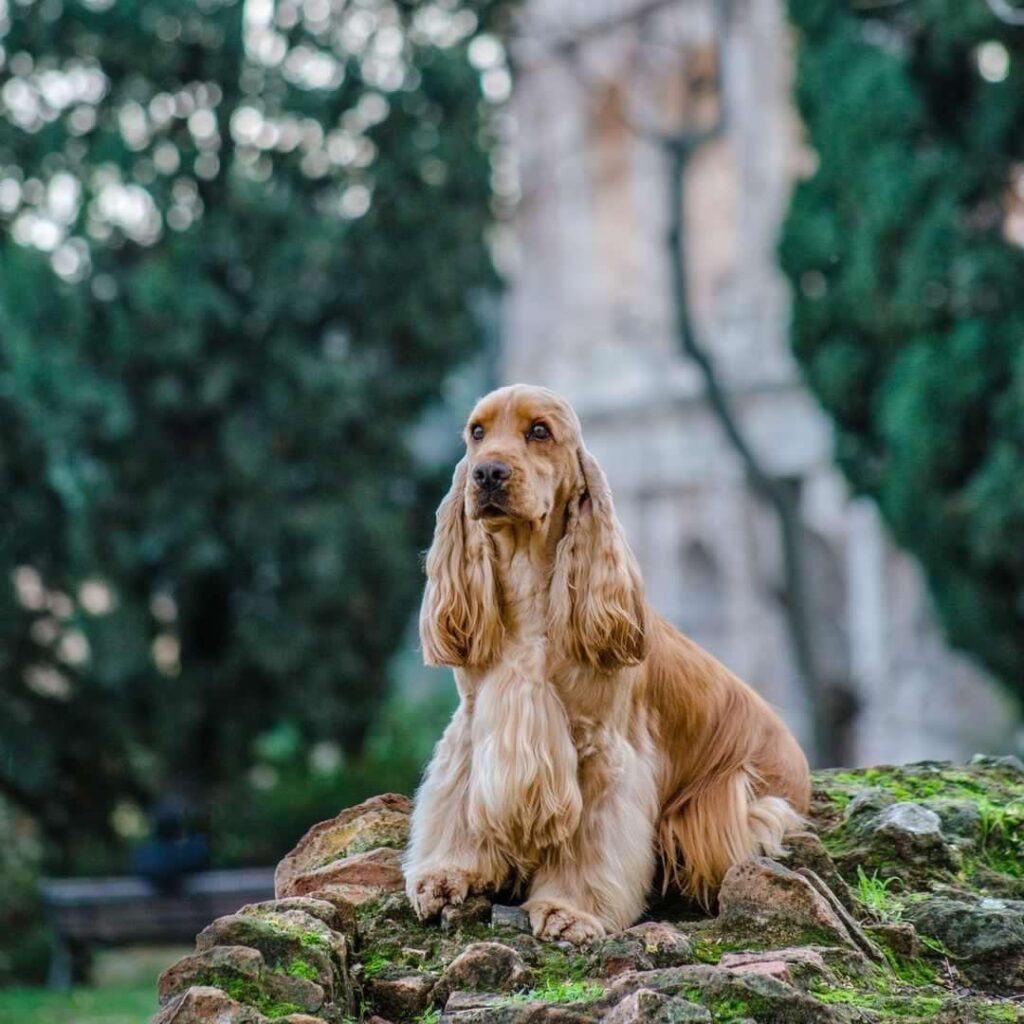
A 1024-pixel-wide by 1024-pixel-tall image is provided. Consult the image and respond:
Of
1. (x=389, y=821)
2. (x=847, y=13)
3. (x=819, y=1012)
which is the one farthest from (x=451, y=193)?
(x=819, y=1012)

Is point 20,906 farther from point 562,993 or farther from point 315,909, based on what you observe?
point 562,993

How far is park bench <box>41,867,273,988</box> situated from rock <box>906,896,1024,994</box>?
8.13 m

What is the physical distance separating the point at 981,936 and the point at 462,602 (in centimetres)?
182

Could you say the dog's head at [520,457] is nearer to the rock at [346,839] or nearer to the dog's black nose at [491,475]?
the dog's black nose at [491,475]

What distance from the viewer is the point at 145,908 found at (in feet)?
41.0

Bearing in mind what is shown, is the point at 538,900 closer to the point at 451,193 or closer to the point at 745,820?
the point at 745,820

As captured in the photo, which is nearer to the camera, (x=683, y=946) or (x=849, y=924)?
(x=683, y=946)

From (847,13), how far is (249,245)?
5.50 m

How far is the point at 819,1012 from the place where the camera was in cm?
411

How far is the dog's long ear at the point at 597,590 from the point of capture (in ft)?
15.5

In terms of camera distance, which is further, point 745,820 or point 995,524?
point 995,524

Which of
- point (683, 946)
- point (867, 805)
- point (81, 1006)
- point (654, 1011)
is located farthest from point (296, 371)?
point (654, 1011)

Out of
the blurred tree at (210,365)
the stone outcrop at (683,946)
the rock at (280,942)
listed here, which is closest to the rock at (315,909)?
the stone outcrop at (683,946)

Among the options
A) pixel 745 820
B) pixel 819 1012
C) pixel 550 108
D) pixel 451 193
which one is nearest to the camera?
pixel 819 1012
